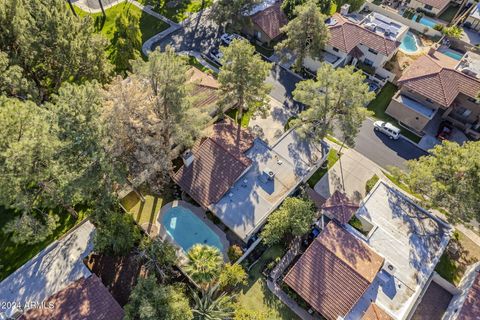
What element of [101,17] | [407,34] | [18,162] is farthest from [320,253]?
[101,17]

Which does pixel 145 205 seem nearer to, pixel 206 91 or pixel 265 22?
pixel 206 91

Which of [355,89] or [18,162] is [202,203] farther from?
[355,89]

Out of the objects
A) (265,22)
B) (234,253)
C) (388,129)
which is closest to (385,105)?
(388,129)

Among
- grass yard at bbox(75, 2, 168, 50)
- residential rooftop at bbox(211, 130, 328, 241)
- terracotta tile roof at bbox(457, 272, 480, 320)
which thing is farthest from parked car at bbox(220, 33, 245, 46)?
terracotta tile roof at bbox(457, 272, 480, 320)

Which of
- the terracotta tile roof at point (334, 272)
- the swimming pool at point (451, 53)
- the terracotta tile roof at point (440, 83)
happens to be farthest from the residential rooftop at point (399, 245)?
the swimming pool at point (451, 53)

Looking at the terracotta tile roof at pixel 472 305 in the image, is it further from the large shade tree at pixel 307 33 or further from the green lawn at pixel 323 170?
the large shade tree at pixel 307 33
